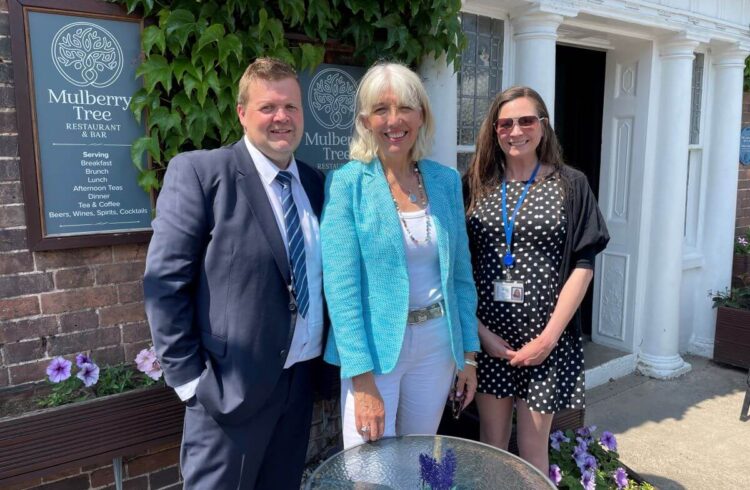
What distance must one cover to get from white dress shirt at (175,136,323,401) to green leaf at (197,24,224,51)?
0.67 metres

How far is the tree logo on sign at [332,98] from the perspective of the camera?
2.84 m

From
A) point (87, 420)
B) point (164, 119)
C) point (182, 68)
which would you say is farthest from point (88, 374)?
point (182, 68)

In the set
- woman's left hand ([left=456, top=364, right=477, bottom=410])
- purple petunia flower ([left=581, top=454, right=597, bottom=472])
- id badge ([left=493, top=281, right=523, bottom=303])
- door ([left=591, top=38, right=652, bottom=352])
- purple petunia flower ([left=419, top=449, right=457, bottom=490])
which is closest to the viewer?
purple petunia flower ([left=419, top=449, right=457, bottom=490])

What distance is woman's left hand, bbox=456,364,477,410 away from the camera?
218 centimetres

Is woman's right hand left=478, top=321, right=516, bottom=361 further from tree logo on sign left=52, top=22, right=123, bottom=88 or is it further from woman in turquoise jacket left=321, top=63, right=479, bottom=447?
tree logo on sign left=52, top=22, right=123, bottom=88

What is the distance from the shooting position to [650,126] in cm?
448

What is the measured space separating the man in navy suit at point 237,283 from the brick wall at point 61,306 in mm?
831

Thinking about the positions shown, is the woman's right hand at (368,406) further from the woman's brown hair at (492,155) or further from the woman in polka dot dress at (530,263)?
the woman's brown hair at (492,155)

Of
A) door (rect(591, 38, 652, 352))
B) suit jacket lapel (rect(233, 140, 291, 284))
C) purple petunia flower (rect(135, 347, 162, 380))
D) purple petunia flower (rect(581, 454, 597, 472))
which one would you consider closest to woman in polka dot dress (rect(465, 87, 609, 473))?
purple petunia flower (rect(581, 454, 597, 472))

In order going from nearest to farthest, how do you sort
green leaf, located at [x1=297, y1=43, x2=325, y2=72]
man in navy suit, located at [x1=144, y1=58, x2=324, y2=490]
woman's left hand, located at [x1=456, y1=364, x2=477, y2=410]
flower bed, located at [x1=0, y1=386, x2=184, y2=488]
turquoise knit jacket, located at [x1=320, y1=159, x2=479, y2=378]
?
1. man in navy suit, located at [x1=144, y1=58, x2=324, y2=490]
2. turquoise knit jacket, located at [x1=320, y1=159, x2=479, y2=378]
3. flower bed, located at [x1=0, y1=386, x2=184, y2=488]
4. woman's left hand, located at [x1=456, y1=364, x2=477, y2=410]
5. green leaf, located at [x1=297, y1=43, x2=325, y2=72]

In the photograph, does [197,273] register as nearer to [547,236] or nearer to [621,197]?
[547,236]

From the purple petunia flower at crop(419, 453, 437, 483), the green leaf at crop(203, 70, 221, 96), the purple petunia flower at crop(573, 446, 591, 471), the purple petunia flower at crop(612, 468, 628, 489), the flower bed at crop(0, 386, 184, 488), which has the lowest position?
the purple petunia flower at crop(612, 468, 628, 489)

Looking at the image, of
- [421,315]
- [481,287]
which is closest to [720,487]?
[481,287]

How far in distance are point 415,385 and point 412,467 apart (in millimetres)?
376
